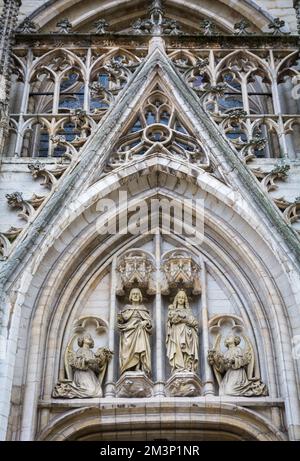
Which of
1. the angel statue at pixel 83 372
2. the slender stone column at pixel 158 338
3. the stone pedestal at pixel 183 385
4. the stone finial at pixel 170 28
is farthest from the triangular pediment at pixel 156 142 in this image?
the stone pedestal at pixel 183 385

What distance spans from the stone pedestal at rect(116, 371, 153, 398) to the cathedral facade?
0.7 inches

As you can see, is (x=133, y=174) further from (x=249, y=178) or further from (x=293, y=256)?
(x=293, y=256)

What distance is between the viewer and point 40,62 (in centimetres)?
1444

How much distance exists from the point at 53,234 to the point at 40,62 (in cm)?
423

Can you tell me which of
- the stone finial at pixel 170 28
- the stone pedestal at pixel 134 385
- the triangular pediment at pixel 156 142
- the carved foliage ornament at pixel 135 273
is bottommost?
the stone pedestal at pixel 134 385

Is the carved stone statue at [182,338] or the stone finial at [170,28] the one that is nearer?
the carved stone statue at [182,338]

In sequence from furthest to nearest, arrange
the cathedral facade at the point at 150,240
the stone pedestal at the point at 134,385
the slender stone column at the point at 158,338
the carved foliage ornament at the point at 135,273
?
the carved foliage ornament at the point at 135,273
the slender stone column at the point at 158,338
the stone pedestal at the point at 134,385
the cathedral facade at the point at 150,240

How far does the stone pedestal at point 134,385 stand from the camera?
1070 centimetres

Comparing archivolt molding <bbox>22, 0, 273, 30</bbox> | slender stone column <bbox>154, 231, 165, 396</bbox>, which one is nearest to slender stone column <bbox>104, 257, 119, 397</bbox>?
slender stone column <bbox>154, 231, 165, 396</bbox>

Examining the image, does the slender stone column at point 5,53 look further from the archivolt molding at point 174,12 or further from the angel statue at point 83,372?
the angel statue at point 83,372

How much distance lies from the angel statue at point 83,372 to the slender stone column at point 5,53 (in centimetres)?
346

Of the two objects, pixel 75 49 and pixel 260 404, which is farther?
pixel 75 49

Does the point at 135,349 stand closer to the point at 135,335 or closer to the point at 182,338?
the point at 135,335
